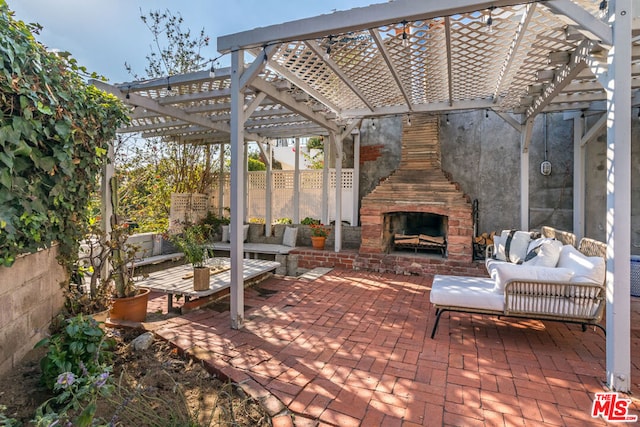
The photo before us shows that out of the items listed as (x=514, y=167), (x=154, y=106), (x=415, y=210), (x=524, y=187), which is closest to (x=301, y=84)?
(x=154, y=106)

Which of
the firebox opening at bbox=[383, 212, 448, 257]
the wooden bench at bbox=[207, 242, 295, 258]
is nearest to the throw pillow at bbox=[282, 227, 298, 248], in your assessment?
the wooden bench at bbox=[207, 242, 295, 258]

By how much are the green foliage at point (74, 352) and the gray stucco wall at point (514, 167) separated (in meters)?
6.08

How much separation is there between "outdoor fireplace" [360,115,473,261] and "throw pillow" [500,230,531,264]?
0.91 metres

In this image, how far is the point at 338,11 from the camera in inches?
105

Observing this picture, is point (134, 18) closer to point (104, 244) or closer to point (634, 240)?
point (104, 244)

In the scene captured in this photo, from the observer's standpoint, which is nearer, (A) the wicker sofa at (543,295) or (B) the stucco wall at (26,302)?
(B) the stucco wall at (26,302)

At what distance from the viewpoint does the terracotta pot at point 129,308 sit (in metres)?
3.21

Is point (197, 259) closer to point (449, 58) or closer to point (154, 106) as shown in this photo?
point (154, 106)

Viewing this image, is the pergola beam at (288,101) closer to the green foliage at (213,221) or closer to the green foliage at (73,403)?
the green foliage at (73,403)

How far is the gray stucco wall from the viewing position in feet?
18.8

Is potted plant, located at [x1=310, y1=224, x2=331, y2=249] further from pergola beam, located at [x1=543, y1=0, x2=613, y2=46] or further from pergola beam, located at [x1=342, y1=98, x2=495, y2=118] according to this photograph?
pergola beam, located at [x1=543, y1=0, x2=613, y2=46]

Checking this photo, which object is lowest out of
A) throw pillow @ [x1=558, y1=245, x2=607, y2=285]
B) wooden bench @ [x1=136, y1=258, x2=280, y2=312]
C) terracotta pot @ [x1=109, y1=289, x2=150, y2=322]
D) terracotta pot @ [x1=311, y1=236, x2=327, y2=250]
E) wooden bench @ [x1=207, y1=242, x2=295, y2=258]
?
terracotta pot @ [x1=109, y1=289, x2=150, y2=322]

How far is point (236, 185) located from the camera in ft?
10.4

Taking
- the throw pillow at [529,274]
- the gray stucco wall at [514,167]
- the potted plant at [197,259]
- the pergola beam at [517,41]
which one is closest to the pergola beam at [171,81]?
the potted plant at [197,259]
